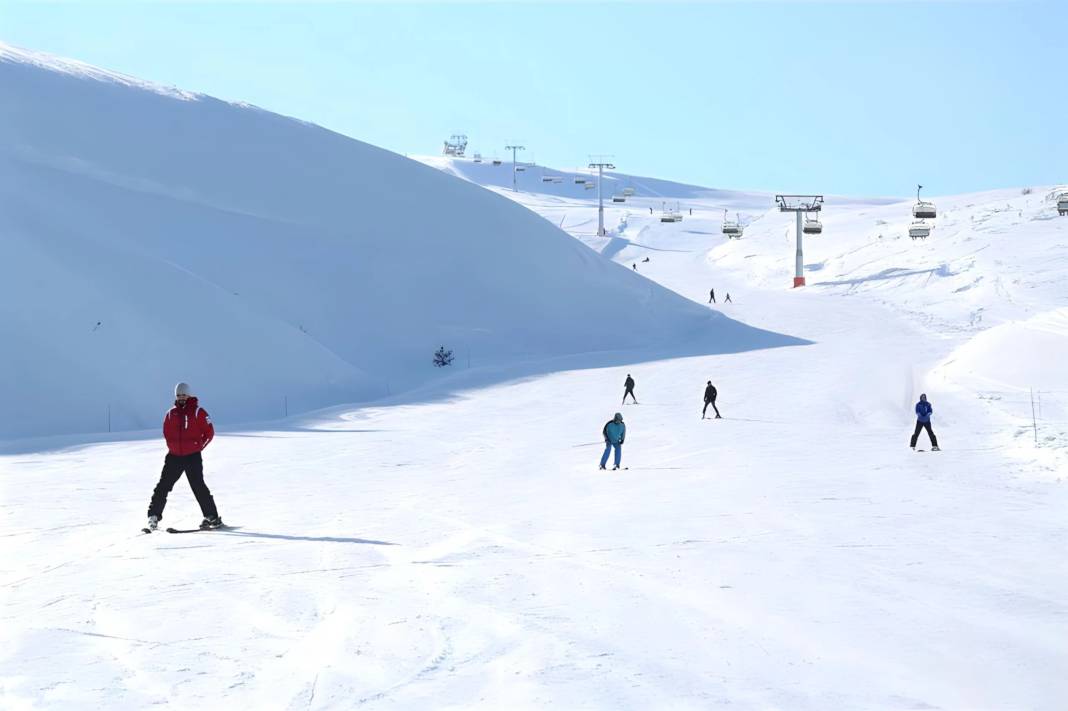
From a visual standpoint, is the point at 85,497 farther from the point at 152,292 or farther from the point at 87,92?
the point at 87,92

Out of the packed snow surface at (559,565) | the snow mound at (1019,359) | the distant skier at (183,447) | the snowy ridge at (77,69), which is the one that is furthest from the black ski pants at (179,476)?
the snowy ridge at (77,69)

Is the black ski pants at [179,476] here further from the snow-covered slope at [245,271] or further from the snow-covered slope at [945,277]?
the snow-covered slope at [245,271]

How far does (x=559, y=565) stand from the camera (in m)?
10.8

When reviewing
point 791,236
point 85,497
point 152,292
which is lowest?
point 85,497

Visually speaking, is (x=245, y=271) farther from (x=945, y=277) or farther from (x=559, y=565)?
(x=945, y=277)

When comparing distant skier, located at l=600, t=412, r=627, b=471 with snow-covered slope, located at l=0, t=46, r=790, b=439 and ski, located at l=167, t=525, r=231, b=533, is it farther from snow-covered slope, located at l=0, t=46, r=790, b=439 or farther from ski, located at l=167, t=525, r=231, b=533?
snow-covered slope, located at l=0, t=46, r=790, b=439

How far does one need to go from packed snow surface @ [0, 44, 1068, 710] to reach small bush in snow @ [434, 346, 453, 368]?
1669 centimetres

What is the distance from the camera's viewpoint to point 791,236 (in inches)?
4582

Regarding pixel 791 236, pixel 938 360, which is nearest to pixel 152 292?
pixel 938 360

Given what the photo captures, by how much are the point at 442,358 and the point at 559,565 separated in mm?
39182

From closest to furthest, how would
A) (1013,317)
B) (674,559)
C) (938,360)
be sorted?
(674,559) → (938,360) → (1013,317)

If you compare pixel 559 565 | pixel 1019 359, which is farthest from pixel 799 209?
pixel 559 565

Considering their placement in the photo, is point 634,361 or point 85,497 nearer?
point 85,497

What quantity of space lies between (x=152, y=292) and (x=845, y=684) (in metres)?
35.4
